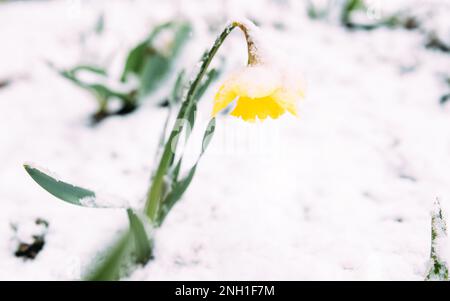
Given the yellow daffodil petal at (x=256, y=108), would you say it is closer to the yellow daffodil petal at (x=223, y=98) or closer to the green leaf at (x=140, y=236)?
the yellow daffodil petal at (x=223, y=98)

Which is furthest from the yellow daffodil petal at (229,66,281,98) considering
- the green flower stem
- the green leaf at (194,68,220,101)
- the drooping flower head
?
the green leaf at (194,68,220,101)

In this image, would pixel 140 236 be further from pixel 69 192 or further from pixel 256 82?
pixel 256 82

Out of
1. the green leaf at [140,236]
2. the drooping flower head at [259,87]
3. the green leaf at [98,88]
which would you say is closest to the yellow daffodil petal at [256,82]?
the drooping flower head at [259,87]

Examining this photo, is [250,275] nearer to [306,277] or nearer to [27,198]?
[306,277]

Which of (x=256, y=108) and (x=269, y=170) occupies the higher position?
(x=269, y=170)

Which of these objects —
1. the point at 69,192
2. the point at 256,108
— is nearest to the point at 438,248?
the point at 256,108

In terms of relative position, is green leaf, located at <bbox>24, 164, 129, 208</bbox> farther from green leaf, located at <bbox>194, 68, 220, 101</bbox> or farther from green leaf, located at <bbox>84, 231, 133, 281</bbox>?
green leaf, located at <bbox>194, 68, 220, 101</bbox>
